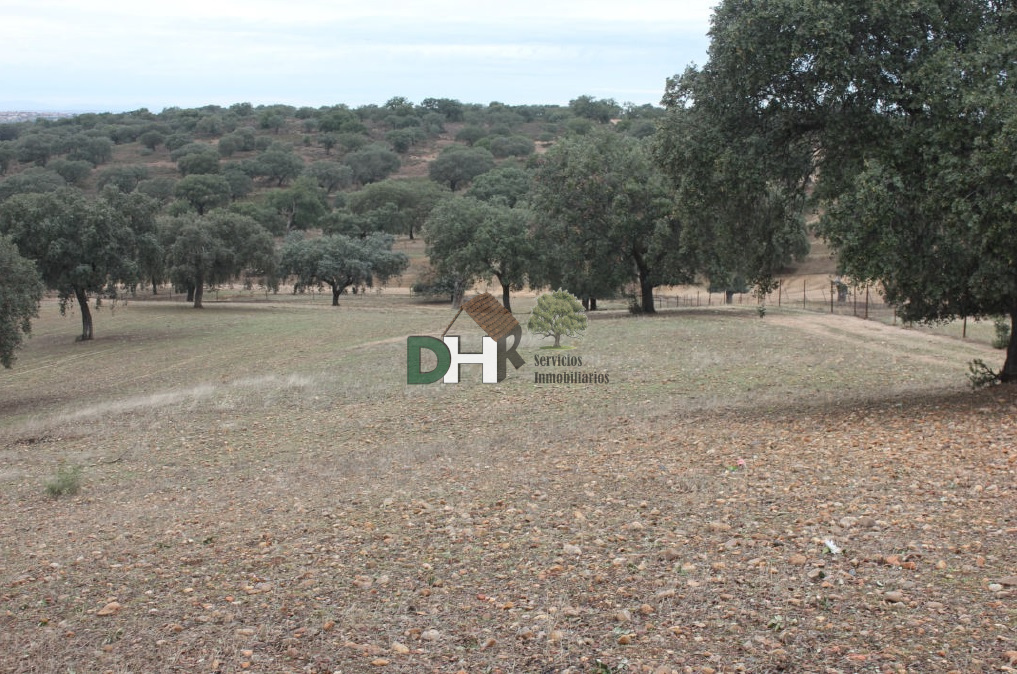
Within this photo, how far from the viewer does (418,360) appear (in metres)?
21.7

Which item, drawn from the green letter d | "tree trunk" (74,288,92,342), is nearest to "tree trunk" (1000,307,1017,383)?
the green letter d

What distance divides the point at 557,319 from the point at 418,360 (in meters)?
6.00

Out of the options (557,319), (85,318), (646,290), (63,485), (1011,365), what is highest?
(646,290)

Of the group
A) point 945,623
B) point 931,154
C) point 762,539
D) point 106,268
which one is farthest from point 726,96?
point 106,268

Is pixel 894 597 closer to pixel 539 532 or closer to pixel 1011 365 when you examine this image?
pixel 539 532

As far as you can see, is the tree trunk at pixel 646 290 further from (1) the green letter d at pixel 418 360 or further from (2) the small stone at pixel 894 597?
(2) the small stone at pixel 894 597

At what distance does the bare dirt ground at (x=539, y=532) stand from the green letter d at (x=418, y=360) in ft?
7.80

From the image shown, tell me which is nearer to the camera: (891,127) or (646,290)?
(891,127)

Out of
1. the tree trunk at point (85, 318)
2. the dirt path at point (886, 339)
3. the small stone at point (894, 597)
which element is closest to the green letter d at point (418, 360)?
the dirt path at point (886, 339)

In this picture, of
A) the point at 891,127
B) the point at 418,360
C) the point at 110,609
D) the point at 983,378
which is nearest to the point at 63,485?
the point at 110,609

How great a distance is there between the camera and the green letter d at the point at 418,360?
19694 millimetres

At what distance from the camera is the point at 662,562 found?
21.5 feet

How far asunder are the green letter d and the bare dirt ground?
7.80ft

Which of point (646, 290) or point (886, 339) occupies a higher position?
point (646, 290)
